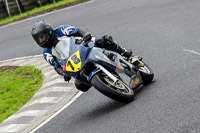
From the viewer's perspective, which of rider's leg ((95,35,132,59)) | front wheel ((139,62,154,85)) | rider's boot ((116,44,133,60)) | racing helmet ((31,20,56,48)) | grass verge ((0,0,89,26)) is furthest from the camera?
grass verge ((0,0,89,26))

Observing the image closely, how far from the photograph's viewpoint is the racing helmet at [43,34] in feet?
24.0

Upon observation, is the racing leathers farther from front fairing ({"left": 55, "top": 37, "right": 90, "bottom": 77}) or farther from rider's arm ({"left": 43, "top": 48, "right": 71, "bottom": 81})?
front fairing ({"left": 55, "top": 37, "right": 90, "bottom": 77})

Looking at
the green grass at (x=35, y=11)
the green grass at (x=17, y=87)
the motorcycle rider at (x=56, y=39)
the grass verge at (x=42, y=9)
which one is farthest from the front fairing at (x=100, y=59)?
the green grass at (x=35, y=11)

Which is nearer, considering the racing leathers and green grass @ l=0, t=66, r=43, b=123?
the racing leathers

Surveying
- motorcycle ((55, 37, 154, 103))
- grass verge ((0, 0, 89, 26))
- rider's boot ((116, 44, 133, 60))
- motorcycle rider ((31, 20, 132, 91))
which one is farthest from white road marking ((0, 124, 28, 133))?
grass verge ((0, 0, 89, 26))

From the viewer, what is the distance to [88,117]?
7457 mm

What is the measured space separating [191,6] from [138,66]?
6.17 metres

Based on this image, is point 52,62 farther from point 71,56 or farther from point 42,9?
point 42,9

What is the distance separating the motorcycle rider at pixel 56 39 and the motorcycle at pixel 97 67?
0.17 m

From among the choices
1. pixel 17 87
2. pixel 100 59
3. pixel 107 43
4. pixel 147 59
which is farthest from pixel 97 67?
pixel 17 87

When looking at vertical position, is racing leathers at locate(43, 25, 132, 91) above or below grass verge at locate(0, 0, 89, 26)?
above

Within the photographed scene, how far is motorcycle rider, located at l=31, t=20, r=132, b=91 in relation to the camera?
7344mm

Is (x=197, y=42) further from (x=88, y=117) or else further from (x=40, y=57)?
(x=40, y=57)

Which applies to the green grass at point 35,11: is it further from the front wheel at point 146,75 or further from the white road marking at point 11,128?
the front wheel at point 146,75
